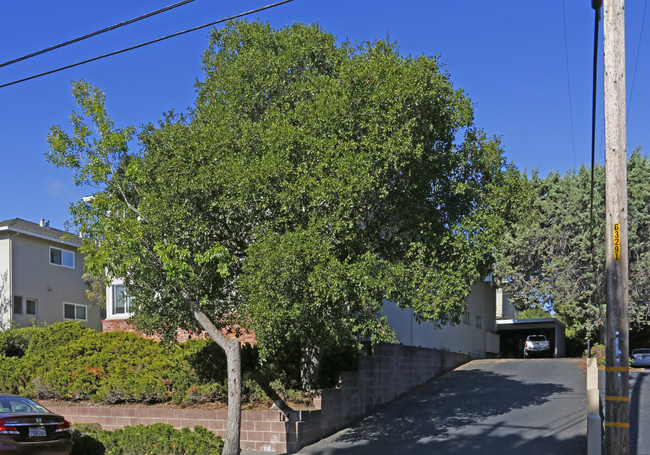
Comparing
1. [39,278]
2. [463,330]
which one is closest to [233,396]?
[39,278]

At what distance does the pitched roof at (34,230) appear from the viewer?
28641 millimetres

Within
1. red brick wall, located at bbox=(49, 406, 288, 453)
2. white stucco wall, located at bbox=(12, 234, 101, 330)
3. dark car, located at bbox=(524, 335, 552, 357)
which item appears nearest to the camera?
red brick wall, located at bbox=(49, 406, 288, 453)

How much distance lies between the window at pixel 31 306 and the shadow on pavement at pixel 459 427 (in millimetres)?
17956

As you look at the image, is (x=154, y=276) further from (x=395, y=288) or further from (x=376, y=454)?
(x=376, y=454)

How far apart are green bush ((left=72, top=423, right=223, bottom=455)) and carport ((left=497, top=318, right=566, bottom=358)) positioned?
103ft

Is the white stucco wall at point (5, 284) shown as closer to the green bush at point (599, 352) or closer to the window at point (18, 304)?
the window at point (18, 304)

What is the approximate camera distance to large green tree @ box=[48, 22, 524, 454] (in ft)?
40.5

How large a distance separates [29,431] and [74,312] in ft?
70.3

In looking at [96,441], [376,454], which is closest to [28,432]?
[96,441]

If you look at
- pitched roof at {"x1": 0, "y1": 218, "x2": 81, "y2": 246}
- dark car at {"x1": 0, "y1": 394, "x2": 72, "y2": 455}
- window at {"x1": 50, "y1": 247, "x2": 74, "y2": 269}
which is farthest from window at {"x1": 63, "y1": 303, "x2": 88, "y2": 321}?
dark car at {"x1": 0, "y1": 394, "x2": 72, "y2": 455}

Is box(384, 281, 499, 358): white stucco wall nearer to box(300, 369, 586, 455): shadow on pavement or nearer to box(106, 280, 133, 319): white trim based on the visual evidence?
box(300, 369, 586, 455): shadow on pavement

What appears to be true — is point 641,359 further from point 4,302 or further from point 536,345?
point 4,302

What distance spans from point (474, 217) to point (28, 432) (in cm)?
990

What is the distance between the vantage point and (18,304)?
28.8 m
